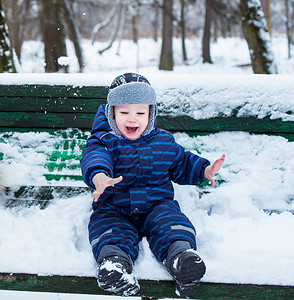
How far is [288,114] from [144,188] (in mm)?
1050

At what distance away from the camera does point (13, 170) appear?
2.36 m

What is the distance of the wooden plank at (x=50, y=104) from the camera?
2.48 m

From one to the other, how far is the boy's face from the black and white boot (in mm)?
664

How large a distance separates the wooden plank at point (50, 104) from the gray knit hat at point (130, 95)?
51cm

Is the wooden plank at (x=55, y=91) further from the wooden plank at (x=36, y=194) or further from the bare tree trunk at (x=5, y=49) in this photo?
the bare tree trunk at (x=5, y=49)

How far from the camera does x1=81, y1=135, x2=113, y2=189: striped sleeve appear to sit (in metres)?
1.76

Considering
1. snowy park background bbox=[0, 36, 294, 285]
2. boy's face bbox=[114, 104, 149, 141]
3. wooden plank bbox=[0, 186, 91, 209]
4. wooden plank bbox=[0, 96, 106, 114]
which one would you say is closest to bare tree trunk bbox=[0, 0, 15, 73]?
snowy park background bbox=[0, 36, 294, 285]

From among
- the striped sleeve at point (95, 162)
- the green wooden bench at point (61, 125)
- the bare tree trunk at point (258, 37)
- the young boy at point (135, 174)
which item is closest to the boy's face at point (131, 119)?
the young boy at point (135, 174)

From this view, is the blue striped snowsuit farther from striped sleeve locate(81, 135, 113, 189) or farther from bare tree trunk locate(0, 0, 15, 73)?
bare tree trunk locate(0, 0, 15, 73)

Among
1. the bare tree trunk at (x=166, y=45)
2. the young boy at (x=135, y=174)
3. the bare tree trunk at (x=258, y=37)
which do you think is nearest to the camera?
the young boy at (x=135, y=174)

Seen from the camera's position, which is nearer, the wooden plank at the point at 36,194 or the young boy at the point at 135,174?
the young boy at the point at 135,174

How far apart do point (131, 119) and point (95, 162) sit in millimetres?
298

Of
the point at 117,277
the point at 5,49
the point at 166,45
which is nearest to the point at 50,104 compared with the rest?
the point at 117,277

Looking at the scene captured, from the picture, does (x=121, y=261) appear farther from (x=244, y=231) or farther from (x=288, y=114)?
(x=288, y=114)
